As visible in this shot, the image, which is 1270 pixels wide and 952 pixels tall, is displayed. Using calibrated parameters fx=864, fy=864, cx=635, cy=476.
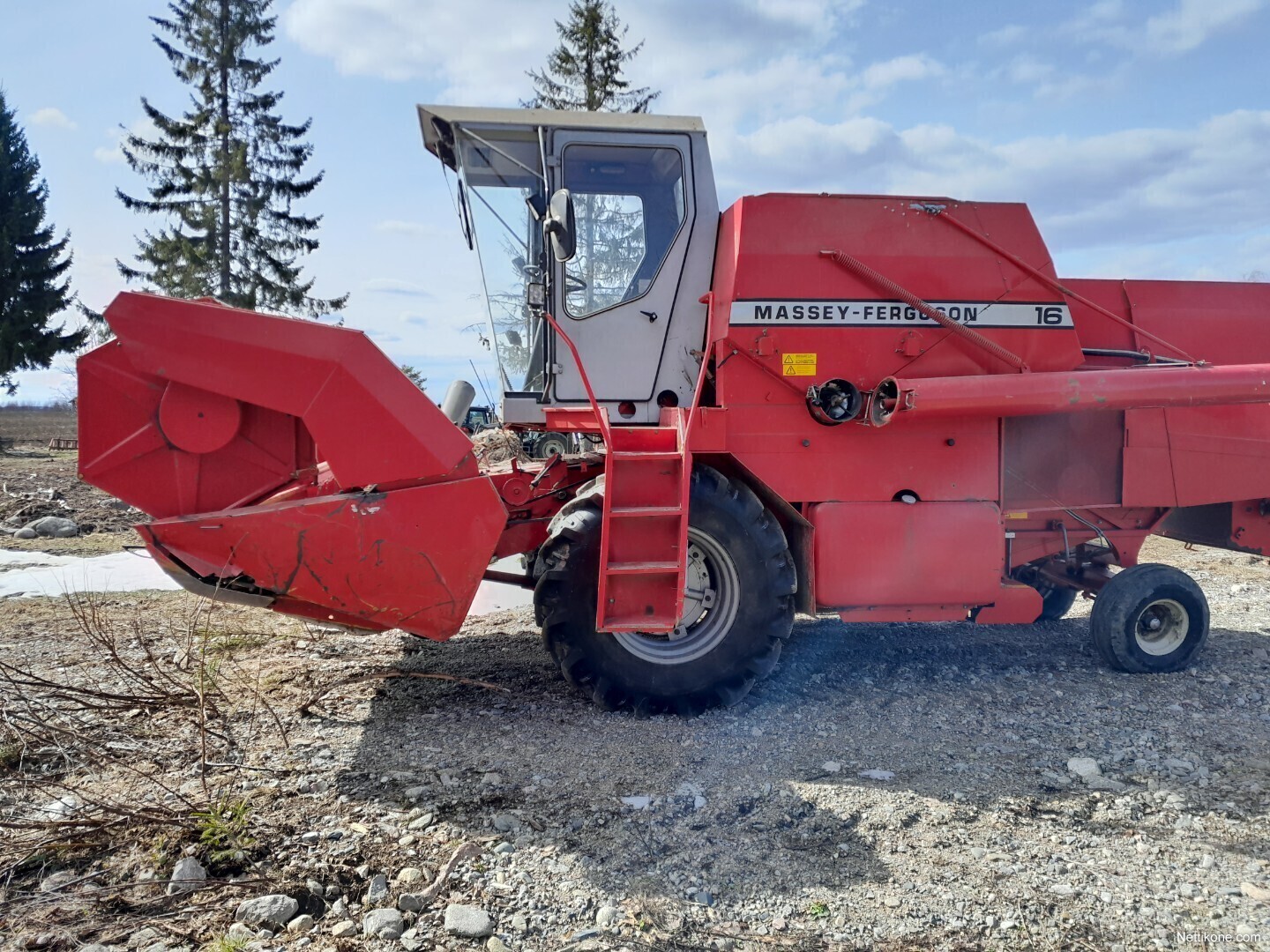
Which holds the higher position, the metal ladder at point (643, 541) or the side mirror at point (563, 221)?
the side mirror at point (563, 221)

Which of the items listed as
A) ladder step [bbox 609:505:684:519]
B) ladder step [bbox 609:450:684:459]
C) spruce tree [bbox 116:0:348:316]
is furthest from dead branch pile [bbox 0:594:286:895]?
spruce tree [bbox 116:0:348:316]

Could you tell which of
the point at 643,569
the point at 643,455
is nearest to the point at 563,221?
the point at 643,455

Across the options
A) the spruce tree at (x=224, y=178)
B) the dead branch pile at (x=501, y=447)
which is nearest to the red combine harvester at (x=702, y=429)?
the dead branch pile at (x=501, y=447)

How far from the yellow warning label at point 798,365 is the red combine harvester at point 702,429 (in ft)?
0.05

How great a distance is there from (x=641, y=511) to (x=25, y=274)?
94.6ft

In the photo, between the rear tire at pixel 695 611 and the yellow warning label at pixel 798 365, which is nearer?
the rear tire at pixel 695 611

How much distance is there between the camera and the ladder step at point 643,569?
3.89 metres

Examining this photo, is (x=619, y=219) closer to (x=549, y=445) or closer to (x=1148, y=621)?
(x=549, y=445)

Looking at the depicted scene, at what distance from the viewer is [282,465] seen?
12.8 ft

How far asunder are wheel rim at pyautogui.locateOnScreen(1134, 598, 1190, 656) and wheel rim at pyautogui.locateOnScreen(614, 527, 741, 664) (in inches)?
98.5

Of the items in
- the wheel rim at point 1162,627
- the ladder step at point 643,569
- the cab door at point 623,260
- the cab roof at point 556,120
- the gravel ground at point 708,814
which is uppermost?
the cab roof at point 556,120

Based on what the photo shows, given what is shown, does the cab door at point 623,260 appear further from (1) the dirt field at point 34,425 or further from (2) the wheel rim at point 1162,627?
(1) the dirt field at point 34,425

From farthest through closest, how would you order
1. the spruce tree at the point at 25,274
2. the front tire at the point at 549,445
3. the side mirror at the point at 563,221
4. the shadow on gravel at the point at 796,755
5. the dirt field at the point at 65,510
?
the spruce tree at the point at 25,274
the dirt field at the point at 65,510
the front tire at the point at 549,445
the side mirror at the point at 563,221
the shadow on gravel at the point at 796,755

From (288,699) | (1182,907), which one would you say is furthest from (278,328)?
(1182,907)
